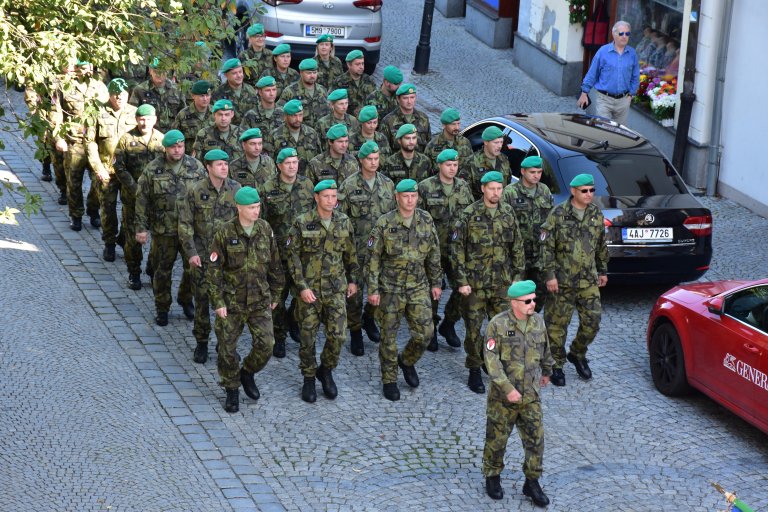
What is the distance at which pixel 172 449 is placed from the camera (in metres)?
10.0

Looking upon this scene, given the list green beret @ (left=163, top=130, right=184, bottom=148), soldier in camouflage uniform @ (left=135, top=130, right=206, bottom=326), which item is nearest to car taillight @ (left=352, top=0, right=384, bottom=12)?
soldier in camouflage uniform @ (left=135, top=130, right=206, bottom=326)

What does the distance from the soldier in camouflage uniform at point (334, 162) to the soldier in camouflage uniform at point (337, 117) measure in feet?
4.28

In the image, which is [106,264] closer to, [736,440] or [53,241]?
[53,241]

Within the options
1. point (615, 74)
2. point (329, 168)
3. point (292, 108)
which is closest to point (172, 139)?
point (329, 168)

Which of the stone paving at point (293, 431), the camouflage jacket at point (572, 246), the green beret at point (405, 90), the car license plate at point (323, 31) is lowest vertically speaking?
the stone paving at point (293, 431)

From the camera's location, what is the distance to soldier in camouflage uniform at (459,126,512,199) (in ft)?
42.6

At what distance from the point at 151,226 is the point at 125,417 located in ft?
8.65

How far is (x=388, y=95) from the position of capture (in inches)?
619

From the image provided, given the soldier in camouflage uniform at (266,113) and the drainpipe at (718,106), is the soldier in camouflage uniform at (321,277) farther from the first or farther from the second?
the drainpipe at (718,106)

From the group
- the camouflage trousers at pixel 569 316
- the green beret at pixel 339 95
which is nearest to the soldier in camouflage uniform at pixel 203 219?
the green beret at pixel 339 95

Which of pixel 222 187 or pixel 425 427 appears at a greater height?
pixel 222 187

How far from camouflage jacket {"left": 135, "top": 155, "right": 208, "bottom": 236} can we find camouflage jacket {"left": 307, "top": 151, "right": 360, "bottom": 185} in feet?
3.47

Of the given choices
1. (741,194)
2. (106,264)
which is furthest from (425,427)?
(741,194)

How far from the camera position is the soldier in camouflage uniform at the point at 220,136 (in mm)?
13695
